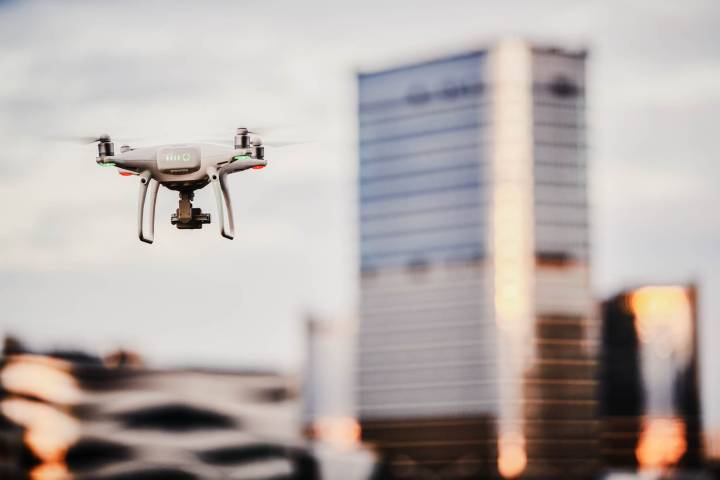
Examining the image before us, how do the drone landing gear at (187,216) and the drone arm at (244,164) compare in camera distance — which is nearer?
the drone landing gear at (187,216)

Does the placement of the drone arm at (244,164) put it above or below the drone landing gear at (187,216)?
above

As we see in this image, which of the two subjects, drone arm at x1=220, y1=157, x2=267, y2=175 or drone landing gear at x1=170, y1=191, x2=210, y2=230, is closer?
drone landing gear at x1=170, y1=191, x2=210, y2=230

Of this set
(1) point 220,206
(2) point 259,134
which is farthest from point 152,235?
(2) point 259,134

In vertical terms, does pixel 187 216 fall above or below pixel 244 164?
below

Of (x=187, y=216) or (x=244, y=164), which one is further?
(x=244, y=164)

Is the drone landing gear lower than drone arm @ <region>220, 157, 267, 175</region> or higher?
lower
